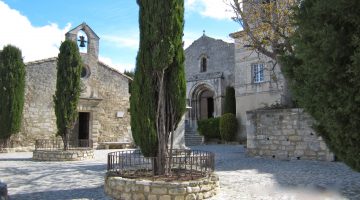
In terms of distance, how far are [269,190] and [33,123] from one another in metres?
13.8

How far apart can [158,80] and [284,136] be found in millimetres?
6839

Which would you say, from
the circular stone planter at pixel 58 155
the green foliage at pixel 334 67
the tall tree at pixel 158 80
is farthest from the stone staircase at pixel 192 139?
the green foliage at pixel 334 67

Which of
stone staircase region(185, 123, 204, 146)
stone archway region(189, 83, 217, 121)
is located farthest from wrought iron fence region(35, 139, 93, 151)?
stone archway region(189, 83, 217, 121)

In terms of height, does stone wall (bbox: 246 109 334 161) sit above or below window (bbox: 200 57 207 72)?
below

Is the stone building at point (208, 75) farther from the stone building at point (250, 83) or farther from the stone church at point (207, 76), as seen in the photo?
the stone building at point (250, 83)

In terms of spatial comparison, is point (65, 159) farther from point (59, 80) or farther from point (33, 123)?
point (33, 123)

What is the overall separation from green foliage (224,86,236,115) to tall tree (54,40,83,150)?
1253 centimetres

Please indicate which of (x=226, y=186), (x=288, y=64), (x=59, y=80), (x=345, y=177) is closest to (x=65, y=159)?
(x=59, y=80)

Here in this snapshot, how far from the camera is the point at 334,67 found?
3836 millimetres

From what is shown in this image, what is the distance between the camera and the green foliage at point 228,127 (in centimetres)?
2230

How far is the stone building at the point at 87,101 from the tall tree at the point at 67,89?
3.42m

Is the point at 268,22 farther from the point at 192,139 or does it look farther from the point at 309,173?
the point at 192,139

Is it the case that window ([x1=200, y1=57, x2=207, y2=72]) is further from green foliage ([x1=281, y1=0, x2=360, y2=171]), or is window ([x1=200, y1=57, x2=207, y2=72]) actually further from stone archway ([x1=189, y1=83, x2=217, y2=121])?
green foliage ([x1=281, y1=0, x2=360, y2=171])

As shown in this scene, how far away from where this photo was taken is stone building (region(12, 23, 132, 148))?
17328 millimetres
